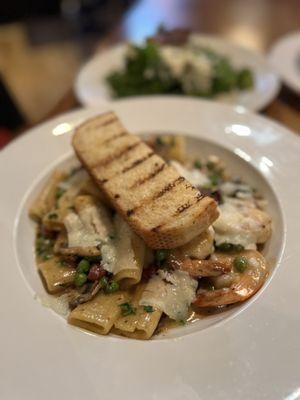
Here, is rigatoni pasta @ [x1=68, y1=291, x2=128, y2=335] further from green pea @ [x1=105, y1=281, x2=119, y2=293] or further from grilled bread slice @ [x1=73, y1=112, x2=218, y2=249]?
grilled bread slice @ [x1=73, y1=112, x2=218, y2=249]

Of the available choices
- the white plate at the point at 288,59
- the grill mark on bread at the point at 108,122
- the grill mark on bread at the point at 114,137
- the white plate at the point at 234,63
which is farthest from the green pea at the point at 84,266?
the white plate at the point at 288,59

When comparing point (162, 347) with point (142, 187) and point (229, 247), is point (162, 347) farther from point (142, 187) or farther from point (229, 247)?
point (142, 187)

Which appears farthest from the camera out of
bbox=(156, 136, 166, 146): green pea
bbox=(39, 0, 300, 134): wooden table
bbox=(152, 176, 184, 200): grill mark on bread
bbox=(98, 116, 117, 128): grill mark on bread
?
bbox=(39, 0, 300, 134): wooden table

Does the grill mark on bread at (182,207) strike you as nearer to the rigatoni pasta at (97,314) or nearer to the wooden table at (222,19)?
the rigatoni pasta at (97,314)

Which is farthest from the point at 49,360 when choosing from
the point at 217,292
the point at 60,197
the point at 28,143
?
the point at 28,143

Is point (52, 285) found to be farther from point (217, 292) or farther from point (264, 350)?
point (264, 350)

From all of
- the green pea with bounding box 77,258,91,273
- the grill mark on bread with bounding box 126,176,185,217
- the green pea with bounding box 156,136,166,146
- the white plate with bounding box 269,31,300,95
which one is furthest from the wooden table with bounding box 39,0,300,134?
the green pea with bounding box 77,258,91,273
